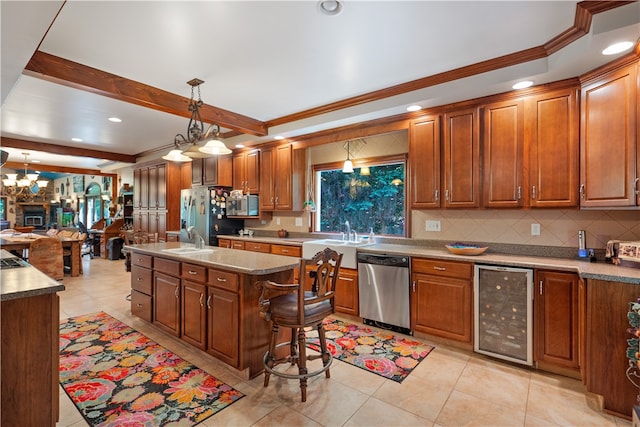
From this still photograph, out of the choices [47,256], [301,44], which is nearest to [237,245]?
[301,44]

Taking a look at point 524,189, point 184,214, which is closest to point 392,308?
point 524,189

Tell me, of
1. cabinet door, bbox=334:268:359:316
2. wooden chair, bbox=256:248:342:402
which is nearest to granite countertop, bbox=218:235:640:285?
cabinet door, bbox=334:268:359:316

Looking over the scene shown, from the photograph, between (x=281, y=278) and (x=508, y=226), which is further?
(x=508, y=226)

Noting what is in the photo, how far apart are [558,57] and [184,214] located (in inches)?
224

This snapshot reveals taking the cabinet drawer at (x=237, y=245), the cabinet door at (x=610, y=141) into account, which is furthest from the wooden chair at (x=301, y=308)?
the cabinet drawer at (x=237, y=245)

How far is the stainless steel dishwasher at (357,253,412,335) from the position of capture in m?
3.27

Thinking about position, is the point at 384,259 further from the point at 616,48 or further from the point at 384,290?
the point at 616,48

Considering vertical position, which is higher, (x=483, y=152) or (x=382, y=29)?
(x=382, y=29)

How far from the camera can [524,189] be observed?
2.85 metres

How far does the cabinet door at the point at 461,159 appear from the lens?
310 centimetres

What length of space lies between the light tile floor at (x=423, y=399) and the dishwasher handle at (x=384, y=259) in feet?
2.99

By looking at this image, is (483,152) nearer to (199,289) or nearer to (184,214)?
(199,289)

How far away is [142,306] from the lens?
11.3 ft

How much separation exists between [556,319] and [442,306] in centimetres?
89
